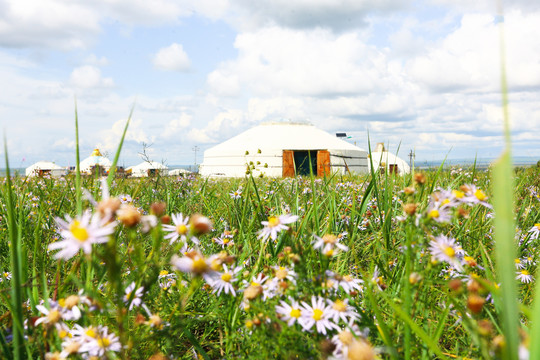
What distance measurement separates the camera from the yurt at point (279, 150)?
26.6 metres

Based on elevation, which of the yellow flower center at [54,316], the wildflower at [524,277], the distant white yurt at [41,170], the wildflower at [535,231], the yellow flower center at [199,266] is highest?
the distant white yurt at [41,170]

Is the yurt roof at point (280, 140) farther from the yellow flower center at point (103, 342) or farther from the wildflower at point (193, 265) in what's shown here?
the wildflower at point (193, 265)

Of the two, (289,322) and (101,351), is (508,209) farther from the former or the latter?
(101,351)

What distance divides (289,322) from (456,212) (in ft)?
2.00

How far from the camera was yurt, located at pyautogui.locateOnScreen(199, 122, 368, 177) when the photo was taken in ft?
87.4

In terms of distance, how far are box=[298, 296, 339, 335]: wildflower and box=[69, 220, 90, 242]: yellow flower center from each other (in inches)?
23.7

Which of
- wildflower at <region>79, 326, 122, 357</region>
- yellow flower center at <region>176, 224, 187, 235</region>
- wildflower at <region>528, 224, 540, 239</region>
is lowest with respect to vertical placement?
wildflower at <region>528, 224, 540, 239</region>

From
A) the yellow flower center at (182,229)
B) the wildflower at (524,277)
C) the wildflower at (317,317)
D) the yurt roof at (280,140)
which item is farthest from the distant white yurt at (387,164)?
the yurt roof at (280,140)

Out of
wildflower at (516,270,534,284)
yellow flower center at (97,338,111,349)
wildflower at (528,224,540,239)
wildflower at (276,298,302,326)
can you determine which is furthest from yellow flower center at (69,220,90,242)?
wildflower at (528,224,540,239)

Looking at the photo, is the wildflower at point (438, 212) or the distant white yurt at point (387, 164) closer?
the wildflower at point (438, 212)

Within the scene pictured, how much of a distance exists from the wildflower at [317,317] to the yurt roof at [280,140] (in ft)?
85.8

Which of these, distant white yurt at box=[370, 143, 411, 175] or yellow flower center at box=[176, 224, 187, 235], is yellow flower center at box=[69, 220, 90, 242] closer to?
yellow flower center at box=[176, 224, 187, 235]

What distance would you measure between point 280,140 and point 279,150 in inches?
91.0

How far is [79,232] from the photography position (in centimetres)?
90
